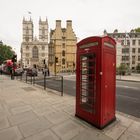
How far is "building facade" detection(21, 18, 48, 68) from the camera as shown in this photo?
251 ft

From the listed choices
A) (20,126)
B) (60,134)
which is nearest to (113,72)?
(60,134)

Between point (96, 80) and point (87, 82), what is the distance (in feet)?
1.91

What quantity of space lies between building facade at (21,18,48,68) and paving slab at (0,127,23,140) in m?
72.2

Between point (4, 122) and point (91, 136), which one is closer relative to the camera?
point (91, 136)

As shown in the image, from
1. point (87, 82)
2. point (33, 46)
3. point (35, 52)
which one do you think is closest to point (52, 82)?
point (87, 82)

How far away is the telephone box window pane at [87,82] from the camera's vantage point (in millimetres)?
3899

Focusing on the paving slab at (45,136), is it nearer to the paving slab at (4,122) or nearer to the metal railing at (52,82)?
the paving slab at (4,122)

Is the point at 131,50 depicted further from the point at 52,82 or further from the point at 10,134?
the point at 10,134

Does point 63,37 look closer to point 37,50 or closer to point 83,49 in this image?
point 37,50

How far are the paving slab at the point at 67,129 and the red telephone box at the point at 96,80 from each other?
1.38ft

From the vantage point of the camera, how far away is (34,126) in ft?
12.0

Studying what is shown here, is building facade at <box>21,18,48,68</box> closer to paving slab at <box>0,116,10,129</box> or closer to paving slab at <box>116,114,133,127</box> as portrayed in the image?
paving slab at <box>0,116,10,129</box>

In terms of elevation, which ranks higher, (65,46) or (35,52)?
(35,52)

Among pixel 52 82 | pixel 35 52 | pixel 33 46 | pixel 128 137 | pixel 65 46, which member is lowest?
pixel 128 137
